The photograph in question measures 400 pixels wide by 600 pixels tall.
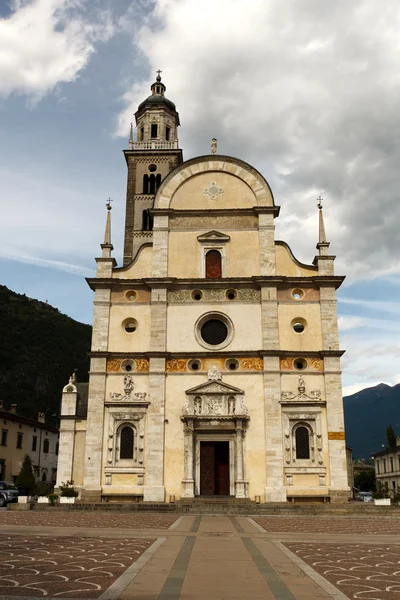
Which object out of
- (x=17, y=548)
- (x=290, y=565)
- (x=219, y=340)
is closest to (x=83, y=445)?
(x=219, y=340)

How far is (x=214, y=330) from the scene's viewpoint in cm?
3206

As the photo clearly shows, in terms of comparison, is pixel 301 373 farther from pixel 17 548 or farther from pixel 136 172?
pixel 136 172

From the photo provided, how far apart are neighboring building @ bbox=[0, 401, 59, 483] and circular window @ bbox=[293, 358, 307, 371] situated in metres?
27.3

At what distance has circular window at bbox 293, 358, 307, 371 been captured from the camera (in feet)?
101

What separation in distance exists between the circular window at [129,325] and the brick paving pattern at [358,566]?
19.8m

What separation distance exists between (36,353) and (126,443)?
6500cm

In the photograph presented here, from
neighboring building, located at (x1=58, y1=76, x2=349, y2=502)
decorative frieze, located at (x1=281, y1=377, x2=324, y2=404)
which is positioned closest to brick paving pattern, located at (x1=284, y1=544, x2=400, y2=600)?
neighboring building, located at (x1=58, y1=76, x2=349, y2=502)

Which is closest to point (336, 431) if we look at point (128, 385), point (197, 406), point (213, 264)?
point (197, 406)

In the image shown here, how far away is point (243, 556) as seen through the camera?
37.0ft

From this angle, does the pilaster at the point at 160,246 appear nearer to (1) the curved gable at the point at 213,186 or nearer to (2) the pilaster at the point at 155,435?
(1) the curved gable at the point at 213,186

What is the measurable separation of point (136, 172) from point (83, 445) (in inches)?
964

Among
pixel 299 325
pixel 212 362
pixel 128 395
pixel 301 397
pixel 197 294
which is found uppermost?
pixel 197 294

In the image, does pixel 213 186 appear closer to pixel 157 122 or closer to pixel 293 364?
pixel 293 364

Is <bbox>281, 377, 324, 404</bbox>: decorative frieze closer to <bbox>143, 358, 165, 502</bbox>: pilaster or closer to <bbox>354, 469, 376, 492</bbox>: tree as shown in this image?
<bbox>143, 358, 165, 502</bbox>: pilaster
